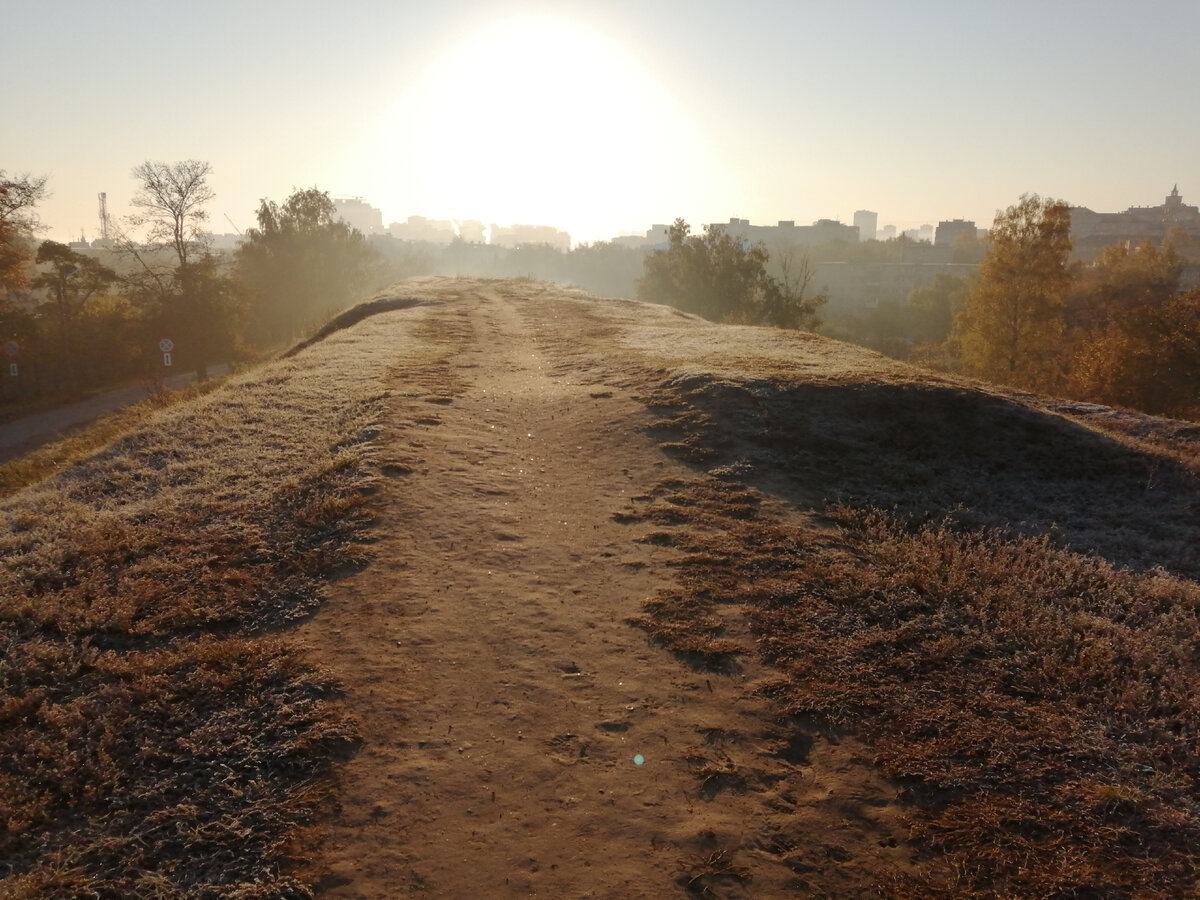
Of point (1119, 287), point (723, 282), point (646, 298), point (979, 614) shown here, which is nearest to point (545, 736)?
point (979, 614)

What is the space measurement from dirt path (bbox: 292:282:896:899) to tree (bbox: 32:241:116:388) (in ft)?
124

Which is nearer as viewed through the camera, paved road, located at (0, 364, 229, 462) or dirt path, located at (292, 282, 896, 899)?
dirt path, located at (292, 282, 896, 899)

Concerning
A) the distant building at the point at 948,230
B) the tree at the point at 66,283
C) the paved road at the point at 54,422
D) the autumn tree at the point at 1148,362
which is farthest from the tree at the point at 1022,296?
the distant building at the point at 948,230

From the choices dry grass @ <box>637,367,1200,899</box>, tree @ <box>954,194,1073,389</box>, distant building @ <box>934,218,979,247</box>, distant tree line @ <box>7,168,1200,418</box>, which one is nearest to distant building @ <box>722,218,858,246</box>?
distant building @ <box>934,218,979,247</box>

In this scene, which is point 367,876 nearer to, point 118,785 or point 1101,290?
point 118,785

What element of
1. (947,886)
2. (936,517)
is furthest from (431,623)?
(936,517)

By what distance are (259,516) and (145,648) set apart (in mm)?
2660

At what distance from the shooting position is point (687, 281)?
57906mm

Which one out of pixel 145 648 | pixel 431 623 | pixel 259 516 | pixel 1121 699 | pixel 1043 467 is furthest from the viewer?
pixel 1043 467

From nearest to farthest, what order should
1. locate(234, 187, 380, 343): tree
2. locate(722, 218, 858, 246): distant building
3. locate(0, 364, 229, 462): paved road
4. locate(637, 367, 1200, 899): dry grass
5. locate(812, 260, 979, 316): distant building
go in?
locate(637, 367, 1200, 899): dry grass, locate(0, 364, 229, 462): paved road, locate(234, 187, 380, 343): tree, locate(812, 260, 979, 316): distant building, locate(722, 218, 858, 246): distant building

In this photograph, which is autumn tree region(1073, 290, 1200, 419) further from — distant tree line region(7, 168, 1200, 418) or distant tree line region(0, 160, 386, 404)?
distant tree line region(0, 160, 386, 404)

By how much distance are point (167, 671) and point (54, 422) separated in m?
32.6

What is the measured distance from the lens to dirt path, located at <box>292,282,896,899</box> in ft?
13.3

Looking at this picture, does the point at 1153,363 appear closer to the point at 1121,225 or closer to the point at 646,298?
the point at 646,298
